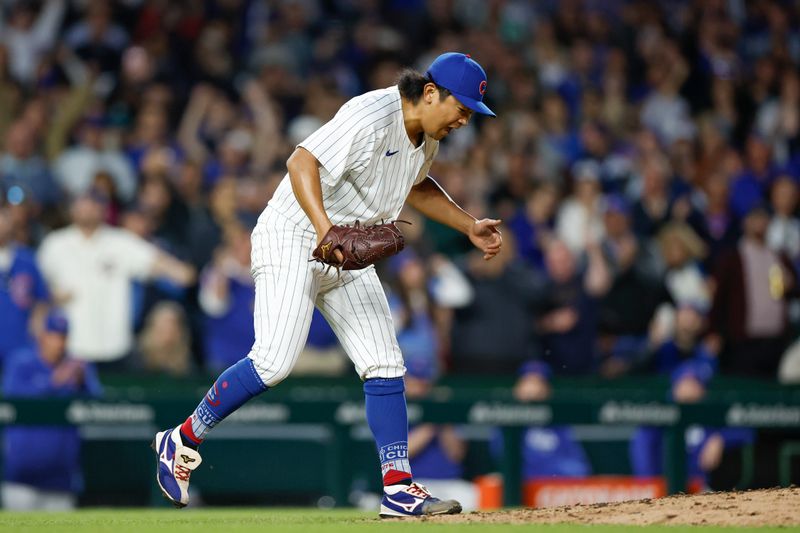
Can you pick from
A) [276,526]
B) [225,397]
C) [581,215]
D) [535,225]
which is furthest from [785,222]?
[276,526]

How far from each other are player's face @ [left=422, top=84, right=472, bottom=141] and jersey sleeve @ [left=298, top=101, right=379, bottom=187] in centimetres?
24

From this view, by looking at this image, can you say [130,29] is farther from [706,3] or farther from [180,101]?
[706,3]

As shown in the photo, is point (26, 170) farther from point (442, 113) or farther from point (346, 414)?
point (442, 113)

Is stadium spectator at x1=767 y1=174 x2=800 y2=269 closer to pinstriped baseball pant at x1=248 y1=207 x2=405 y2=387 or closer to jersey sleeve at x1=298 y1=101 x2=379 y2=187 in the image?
pinstriped baseball pant at x1=248 y1=207 x2=405 y2=387

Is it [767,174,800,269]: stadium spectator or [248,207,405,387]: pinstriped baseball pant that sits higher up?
[767,174,800,269]: stadium spectator

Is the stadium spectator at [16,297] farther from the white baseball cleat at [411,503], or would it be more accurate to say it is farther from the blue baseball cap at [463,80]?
the blue baseball cap at [463,80]

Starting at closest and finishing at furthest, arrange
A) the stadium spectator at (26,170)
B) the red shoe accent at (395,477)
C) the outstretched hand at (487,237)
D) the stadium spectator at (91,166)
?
the red shoe accent at (395,477) → the outstretched hand at (487,237) → the stadium spectator at (26,170) → the stadium spectator at (91,166)

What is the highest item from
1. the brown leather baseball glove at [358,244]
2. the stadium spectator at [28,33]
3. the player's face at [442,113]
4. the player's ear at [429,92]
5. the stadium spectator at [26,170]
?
the stadium spectator at [28,33]

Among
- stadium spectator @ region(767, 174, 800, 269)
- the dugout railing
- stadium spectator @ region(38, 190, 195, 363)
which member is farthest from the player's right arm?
stadium spectator @ region(767, 174, 800, 269)

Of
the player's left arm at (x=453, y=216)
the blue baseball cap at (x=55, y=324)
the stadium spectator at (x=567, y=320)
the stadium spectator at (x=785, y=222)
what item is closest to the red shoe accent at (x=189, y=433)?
the player's left arm at (x=453, y=216)

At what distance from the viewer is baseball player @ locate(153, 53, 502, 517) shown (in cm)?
592

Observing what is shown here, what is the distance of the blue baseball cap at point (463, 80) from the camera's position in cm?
592

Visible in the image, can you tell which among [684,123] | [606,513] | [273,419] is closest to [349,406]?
[273,419]

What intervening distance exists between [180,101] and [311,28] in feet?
6.92
